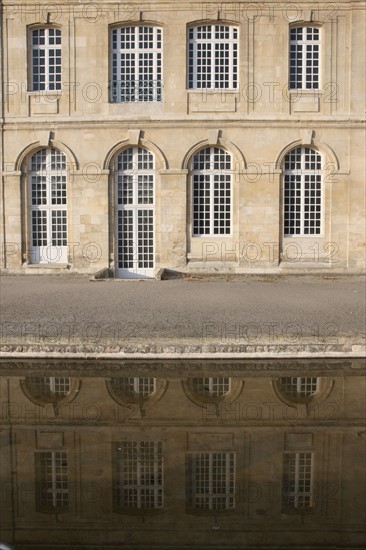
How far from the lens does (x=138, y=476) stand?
6.19 meters

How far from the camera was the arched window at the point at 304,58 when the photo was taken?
21891 mm

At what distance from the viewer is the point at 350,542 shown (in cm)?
500

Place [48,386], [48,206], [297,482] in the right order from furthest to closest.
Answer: [48,206] < [48,386] < [297,482]

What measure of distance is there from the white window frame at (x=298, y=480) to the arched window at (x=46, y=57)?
17711 millimetres

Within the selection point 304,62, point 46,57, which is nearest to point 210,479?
point 304,62

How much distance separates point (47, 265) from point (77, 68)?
5.74m

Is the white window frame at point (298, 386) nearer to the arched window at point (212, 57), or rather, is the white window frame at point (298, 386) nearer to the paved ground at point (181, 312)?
the paved ground at point (181, 312)

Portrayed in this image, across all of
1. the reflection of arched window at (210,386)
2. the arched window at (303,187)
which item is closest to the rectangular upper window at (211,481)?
the reflection of arched window at (210,386)

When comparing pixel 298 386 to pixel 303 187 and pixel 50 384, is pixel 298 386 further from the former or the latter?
pixel 303 187

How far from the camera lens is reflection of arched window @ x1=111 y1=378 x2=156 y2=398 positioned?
29.0 feet

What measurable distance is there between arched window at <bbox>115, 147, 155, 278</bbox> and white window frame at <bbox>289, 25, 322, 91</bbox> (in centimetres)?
472

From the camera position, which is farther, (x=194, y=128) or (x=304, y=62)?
(x=304, y=62)

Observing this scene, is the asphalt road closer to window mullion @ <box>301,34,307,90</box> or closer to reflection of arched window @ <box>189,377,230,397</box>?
reflection of arched window @ <box>189,377,230,397</box>

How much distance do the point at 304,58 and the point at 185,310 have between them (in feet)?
37.6
